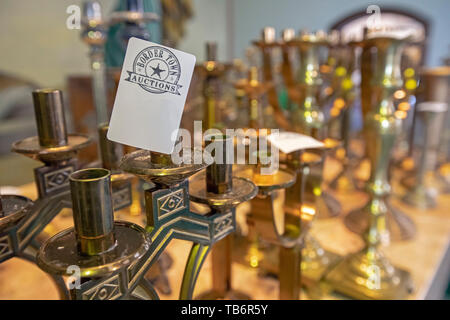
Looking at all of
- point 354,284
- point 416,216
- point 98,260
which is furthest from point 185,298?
point 416,216

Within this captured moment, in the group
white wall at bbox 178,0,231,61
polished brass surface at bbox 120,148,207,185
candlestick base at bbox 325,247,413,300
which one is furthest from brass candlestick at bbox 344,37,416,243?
white wall at bbox 178,0,231,61

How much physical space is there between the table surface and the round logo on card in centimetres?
62

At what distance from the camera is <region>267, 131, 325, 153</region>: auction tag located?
66cm

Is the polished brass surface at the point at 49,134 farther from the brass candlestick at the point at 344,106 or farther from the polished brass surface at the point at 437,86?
the polished brass surface at the point at 437,86

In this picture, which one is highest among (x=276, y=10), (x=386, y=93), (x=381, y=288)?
(x=276, y=10)

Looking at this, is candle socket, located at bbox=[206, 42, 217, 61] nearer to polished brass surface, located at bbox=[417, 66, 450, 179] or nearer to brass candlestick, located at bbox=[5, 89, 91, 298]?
brass candlestick, located at bbox=[5, 89, 91, 298]

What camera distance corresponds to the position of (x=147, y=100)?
41 cm

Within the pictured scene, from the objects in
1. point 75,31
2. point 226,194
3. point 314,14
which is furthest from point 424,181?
point 314,14

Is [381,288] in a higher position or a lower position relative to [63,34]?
lower

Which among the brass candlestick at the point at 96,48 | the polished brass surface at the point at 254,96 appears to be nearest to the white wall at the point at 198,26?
the brass candlestick at the point at 96,48

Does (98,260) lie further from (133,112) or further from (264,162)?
(264,162)

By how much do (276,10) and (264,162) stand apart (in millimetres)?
4414

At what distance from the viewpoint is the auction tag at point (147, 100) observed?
41cm

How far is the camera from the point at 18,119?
286 centimetres
